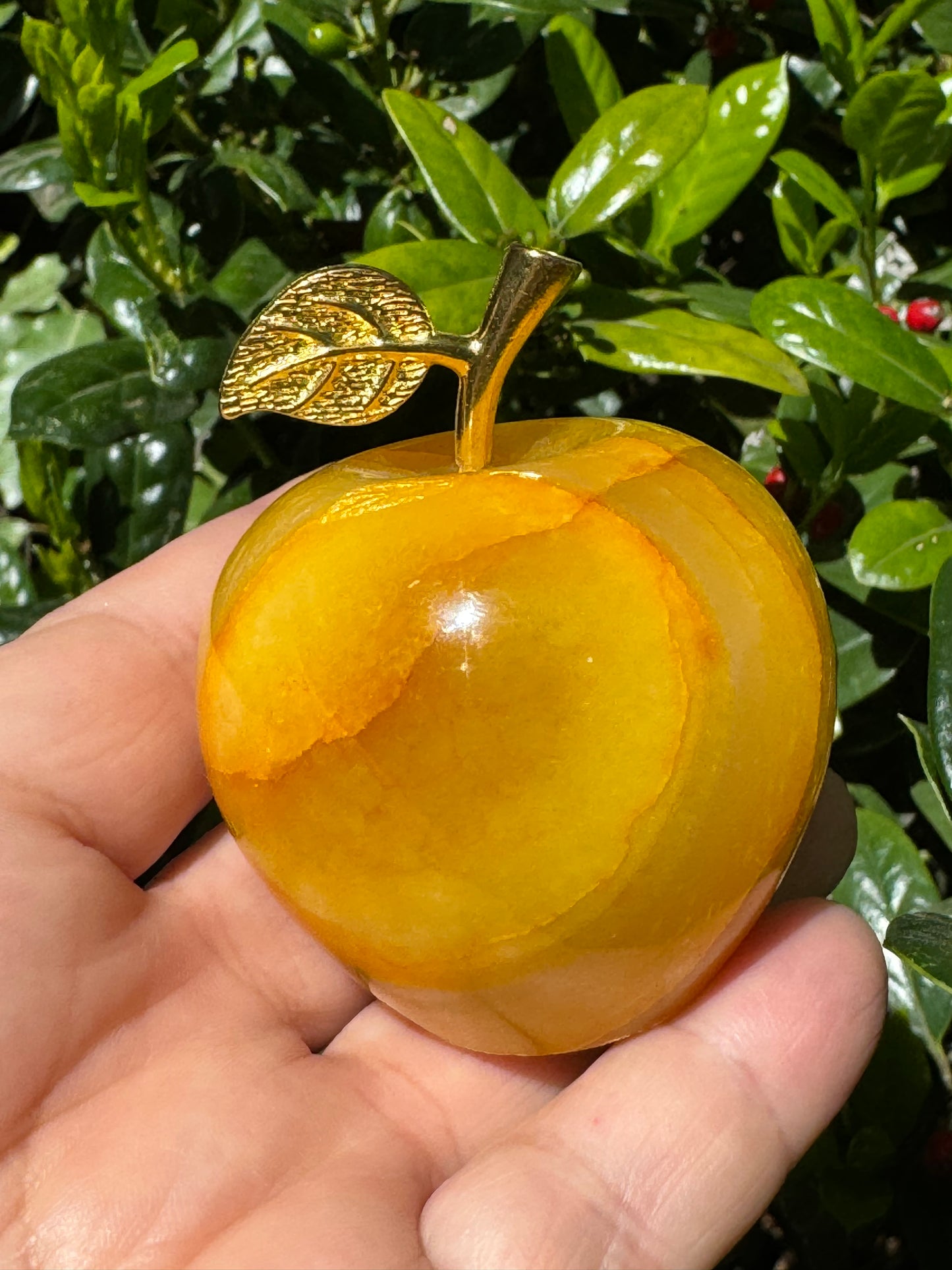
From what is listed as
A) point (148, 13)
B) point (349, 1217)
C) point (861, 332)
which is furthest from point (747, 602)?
point (148, 13)

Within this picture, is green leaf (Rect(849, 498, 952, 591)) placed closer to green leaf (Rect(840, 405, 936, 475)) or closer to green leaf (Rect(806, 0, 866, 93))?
green leaf (Rect(840, 405, 936, 475))

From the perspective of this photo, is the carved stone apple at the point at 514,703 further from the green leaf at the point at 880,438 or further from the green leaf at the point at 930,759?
the green leaf at the point at 880,438

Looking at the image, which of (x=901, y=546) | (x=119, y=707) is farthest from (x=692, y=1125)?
(x=119, y=707)

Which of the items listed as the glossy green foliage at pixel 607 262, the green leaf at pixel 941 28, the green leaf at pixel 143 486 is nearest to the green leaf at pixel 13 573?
the glossy green foliage at pixel 607 262

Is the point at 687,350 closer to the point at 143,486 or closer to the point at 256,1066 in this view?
the point at 143,486

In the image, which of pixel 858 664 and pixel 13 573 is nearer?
pixel 858 664

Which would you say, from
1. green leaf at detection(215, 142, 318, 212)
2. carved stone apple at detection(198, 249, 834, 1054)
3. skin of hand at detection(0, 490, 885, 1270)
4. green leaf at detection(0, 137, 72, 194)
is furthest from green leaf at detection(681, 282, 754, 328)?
green leaf at detection(0, 137, 72, 194)

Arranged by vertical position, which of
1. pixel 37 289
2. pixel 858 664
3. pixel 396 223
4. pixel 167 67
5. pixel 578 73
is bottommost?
pixel 858 664
